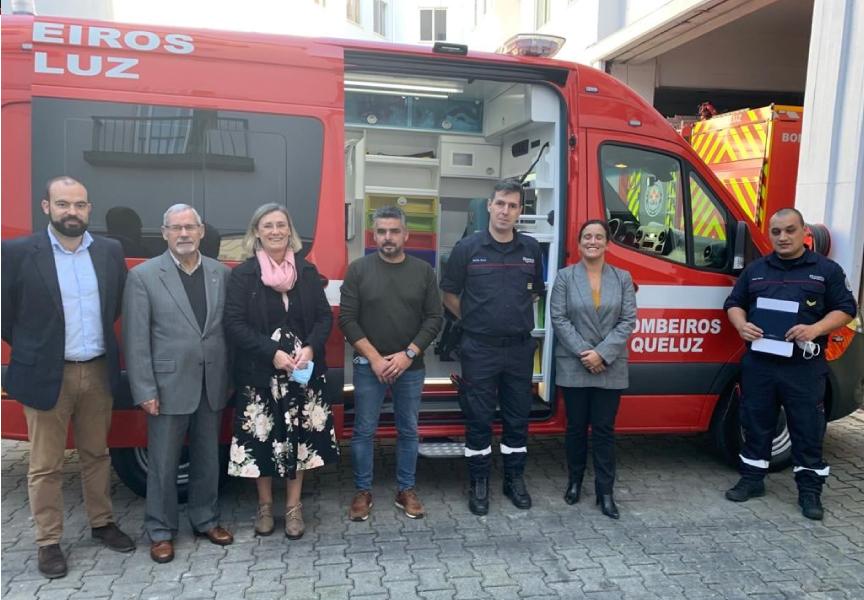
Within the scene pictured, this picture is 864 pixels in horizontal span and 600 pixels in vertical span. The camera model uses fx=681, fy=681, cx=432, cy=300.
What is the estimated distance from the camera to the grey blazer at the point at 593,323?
12.7 ft

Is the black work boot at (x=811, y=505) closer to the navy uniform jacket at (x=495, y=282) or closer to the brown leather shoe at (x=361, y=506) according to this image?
the navy uniform jacket at (x=495, y=282)

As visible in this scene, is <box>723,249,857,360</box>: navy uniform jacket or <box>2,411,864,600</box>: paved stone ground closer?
<box>2,411,864,600</box>: paved stone ground

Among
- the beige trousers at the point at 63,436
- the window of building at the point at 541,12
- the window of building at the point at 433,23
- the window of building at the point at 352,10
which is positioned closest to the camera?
the beige trousers at the point at 63,436

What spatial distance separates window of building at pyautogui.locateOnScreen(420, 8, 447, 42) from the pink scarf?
24841mm

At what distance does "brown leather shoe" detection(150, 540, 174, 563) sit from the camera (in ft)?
11.0

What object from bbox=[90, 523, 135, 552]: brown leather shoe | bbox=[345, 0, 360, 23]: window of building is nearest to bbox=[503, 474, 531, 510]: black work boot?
bbox=[90, 523, 135, 552]: brown leather shoe

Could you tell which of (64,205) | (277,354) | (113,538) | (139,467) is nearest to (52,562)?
(113,538)

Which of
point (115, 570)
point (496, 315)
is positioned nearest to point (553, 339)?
point (496, 315)

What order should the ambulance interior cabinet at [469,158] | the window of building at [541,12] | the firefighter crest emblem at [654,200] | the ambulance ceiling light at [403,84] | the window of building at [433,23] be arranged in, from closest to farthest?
the firefighter crest emblem at [654,200], the ambulance ceiling light at [403,84], the ambulance interior cabinet at [469,158], the window of building at [541,12], the window of building at [433,23]

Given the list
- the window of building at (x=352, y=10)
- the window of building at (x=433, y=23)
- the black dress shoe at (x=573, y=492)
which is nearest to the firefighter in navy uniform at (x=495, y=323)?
the black dress shoe at (x=573, y=492)

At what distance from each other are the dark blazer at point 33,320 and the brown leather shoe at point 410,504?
189 cm

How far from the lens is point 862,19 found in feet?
19.0

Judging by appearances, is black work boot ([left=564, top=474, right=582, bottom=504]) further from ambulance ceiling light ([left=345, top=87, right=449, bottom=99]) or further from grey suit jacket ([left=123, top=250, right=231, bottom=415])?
ambulance ceiling light ([left=345, top=87, right=449, bottom=99])

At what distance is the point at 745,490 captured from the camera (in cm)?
426
